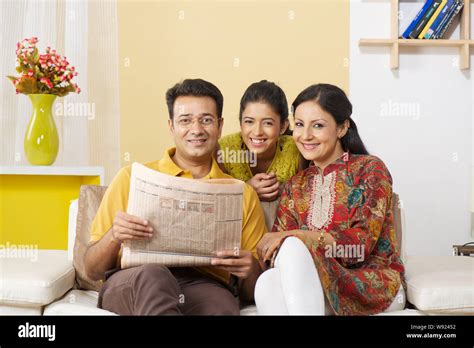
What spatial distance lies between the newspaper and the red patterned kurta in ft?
0.70

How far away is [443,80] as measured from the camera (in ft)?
11.4

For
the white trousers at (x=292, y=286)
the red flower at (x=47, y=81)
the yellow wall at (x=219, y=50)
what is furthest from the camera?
the yellow wall at (x=219, y=50)

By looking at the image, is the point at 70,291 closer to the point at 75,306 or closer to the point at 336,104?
the point at 75,306

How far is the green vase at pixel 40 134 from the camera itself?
2777mm

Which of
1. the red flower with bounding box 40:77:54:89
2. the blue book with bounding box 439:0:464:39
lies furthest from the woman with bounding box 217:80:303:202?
the blue book with bounding box 439:0:464:39

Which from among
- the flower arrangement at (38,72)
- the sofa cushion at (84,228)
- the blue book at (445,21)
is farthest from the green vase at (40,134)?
the blue book at (445,21)

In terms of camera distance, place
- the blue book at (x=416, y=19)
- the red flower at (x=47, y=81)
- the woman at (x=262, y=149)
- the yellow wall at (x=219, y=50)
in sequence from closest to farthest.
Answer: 1. the woman at (x=262, y=149)
2. the red flower at (x=47, y=81)
3. the blue book at (x=416, y=19)
4. the yellow wall at (x=219, y=50)

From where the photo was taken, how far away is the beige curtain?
3121 millimetres

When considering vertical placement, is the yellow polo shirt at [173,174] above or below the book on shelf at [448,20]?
below

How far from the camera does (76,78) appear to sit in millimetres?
3201

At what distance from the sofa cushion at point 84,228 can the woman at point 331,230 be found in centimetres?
56

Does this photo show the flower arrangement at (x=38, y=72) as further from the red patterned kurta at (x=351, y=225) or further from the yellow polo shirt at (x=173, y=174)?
the red patterned kurta at (x=351, y=225)
